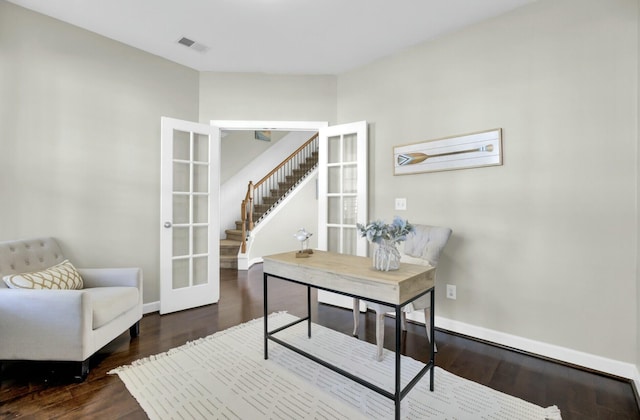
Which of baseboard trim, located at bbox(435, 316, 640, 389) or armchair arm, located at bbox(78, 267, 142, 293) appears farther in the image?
armchair arm, located at bbox(78, 267, 142, 293)

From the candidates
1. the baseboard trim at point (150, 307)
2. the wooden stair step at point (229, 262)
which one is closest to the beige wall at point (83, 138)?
the baseboard trim at point (150, 307)

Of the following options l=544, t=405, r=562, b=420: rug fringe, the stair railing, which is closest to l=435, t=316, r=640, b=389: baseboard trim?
l=544, t=405, r=562, b=420: rug fringe

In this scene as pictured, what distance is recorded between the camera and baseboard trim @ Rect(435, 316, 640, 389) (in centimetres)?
204

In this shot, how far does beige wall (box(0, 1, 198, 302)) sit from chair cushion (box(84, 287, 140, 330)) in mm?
717

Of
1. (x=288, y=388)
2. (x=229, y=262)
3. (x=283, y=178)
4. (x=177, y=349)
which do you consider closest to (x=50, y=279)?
(x=177, y=349)

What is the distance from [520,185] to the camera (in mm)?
2461

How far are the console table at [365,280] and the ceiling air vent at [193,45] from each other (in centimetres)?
239

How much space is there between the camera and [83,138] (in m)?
2.89

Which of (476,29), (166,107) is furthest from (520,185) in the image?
(166,107)

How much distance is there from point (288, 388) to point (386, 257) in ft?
3.48

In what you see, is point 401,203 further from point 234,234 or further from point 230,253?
point 234,234

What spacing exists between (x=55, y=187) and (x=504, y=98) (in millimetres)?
4049

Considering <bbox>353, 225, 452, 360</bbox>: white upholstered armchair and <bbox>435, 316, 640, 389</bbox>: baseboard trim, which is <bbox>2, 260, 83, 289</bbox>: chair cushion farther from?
<bbox>435, 316, 640, 389</bbox>: baseboard trim

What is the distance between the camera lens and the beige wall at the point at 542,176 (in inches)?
81.5
